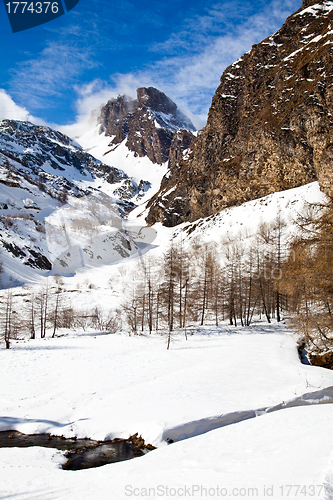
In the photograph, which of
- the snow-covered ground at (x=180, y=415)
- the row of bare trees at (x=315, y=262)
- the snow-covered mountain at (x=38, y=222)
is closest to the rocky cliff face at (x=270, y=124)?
the snow-covered mountain at (x=38, y=222)

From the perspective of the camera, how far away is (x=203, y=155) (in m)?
95.6

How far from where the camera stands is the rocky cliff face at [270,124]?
58.5 m

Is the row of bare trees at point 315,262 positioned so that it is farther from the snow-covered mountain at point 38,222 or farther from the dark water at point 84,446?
the snow-covered mountain at point 38,222

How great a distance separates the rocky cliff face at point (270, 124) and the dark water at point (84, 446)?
171 ft

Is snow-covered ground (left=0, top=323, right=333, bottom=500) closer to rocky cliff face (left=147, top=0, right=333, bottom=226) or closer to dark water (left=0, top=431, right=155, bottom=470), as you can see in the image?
dark water (left=0, top=431, right=155, bottom=470)

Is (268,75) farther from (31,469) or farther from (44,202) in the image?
(44,202)

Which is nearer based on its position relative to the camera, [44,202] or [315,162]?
[315,162]

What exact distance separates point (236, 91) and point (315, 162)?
5065 centimetres

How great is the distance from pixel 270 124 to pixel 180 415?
75.4 metres

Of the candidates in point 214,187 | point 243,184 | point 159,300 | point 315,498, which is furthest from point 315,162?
Answer: point 315,498

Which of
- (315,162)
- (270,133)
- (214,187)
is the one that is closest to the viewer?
(315,162)

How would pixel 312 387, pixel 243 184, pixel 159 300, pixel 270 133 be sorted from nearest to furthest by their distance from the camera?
pixel 312 387
pixel 159 300
pixel 270 133
pixel 243 184

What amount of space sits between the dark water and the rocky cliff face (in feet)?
171

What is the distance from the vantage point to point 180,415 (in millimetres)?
10258
